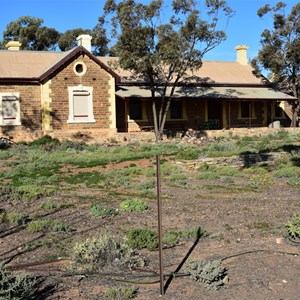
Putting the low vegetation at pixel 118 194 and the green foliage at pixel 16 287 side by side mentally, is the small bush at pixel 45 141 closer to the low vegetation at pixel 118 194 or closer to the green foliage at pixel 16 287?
the low vegetation at pixel 118 194

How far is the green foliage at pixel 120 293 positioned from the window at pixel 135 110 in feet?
78.2

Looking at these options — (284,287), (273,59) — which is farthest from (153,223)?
(273,59)

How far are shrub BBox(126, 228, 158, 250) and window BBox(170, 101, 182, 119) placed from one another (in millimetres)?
22903

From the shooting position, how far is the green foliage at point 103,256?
5.88 metres

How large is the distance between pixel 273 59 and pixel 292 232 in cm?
2582

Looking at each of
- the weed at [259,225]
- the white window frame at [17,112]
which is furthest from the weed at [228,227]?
the white window frame at [17,112]

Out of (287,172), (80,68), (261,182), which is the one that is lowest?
(261,182)

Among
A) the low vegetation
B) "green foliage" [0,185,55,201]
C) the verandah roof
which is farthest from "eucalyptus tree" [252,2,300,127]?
"green foliage" [0,185,55,201]

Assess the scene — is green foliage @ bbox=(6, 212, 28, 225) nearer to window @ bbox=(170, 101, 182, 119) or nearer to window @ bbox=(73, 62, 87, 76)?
window @ bbox=(73, 62, 87, 76)

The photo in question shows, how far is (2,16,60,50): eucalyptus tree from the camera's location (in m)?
51.1

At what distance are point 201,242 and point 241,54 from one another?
100 ft

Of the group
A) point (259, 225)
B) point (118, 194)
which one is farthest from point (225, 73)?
point (259, 225)

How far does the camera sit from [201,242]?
276 inches

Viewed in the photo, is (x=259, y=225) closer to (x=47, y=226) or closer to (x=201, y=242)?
(x=201, y=242)
